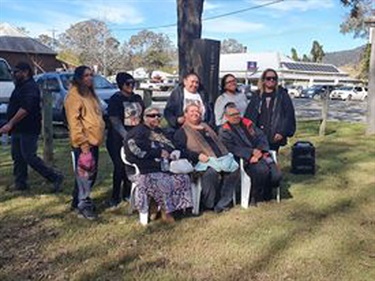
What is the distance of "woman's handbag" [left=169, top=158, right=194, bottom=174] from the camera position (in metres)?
6.07

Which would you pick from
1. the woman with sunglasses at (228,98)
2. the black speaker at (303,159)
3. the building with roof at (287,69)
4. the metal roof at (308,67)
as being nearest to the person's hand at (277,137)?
the woman with sunglasses at (228,98)

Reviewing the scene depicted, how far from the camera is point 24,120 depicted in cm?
691

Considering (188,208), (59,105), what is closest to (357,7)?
(59,105)

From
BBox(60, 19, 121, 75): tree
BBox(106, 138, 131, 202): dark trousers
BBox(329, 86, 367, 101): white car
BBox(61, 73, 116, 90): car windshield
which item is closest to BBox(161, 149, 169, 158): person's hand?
BBox(106, 138, 131, 202): dark trousers

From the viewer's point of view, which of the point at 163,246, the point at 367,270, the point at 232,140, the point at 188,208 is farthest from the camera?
the point at 232,140

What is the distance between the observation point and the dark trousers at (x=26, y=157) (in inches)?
278

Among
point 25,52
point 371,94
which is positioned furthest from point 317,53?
point 371,94

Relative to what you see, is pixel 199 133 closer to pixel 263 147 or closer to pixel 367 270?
pixel 263 147

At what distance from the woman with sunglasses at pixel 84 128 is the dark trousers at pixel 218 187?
1296 millimetres

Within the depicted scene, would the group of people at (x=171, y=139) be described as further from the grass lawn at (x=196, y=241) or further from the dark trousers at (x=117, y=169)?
the grass lawn at (x=196, y=241)

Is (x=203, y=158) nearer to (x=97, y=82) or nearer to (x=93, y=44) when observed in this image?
(x=97, y=82)

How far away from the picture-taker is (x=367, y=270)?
4.88 metres

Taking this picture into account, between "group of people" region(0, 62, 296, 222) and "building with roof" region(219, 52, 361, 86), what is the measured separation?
65282 mm

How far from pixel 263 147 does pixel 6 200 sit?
332 cm
